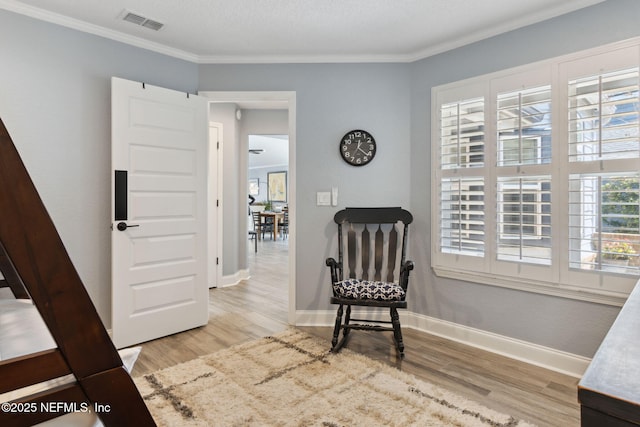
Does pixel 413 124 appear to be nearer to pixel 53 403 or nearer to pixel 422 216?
pixel 422 216

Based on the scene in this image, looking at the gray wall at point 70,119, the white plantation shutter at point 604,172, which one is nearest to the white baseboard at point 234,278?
the gray wall at point 70,119

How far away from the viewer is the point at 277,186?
43.0 feet

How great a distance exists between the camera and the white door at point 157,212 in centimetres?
273

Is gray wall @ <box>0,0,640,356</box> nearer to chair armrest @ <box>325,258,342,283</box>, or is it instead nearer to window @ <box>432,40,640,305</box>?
window @ <box>432,40,640,305</box>

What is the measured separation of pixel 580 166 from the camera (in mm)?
2287

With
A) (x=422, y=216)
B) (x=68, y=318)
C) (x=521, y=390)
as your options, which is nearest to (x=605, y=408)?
(x=68, y=318)

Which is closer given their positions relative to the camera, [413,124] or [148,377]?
[148,377]

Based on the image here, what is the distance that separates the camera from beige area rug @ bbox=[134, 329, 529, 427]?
5.95 feet

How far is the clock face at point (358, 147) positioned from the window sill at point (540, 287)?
3.79 ft

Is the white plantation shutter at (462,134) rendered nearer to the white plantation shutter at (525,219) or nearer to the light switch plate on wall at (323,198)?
the white plantation shutter at (525,219)

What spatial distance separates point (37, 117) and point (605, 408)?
3.30 meters

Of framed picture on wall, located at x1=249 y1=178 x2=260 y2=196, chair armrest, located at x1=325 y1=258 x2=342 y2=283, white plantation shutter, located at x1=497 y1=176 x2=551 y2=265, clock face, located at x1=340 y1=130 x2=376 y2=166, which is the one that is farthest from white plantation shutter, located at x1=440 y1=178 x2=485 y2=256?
framed picture on wall, located at x1=249 y1=178 x2=260 y2=196

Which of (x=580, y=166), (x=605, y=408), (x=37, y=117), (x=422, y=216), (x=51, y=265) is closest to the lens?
(x=605, y=408)

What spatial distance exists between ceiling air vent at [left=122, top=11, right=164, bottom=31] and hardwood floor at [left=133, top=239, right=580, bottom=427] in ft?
8.18
